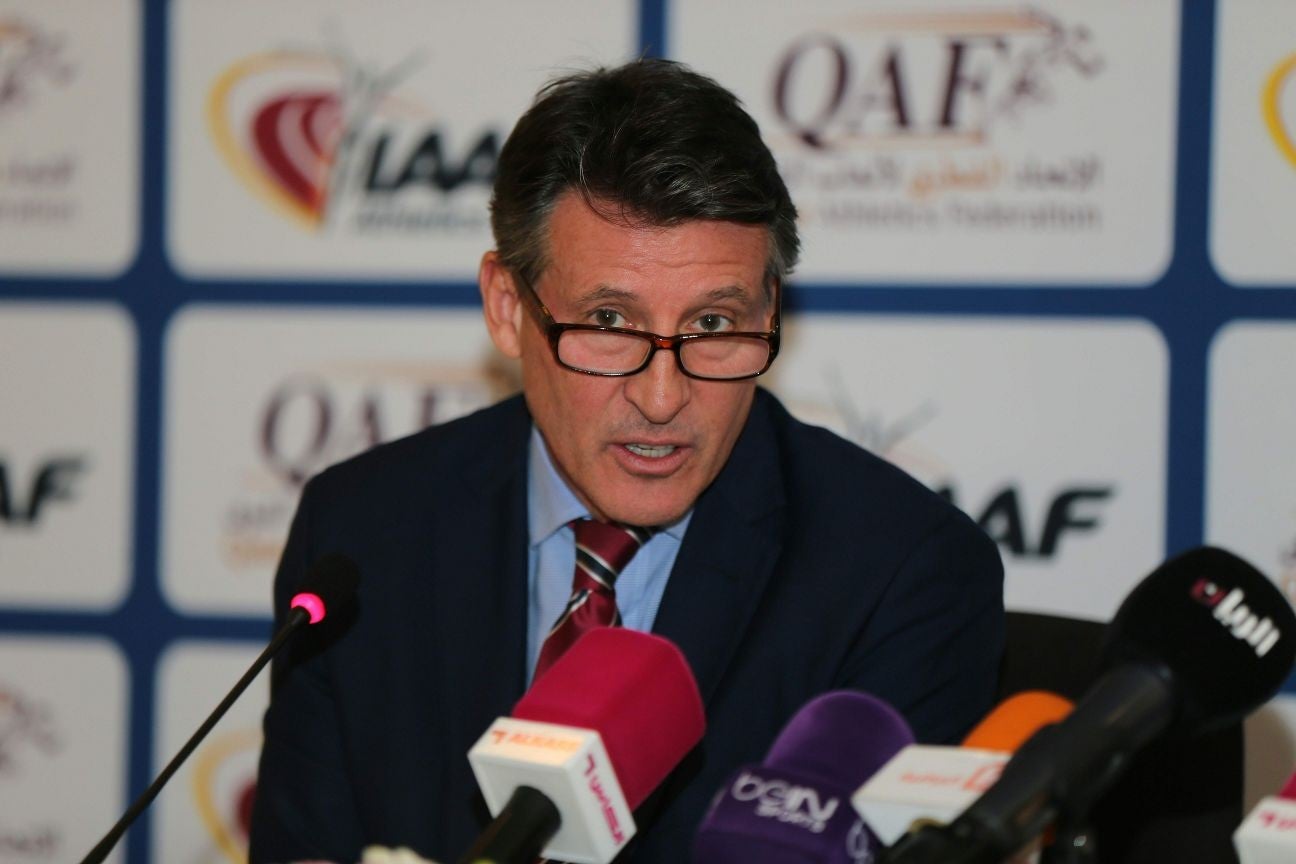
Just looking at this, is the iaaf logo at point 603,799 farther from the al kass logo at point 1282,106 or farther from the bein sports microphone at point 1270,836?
the al kass logo at point 1282,106

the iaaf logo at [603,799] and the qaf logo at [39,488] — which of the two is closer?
the iaaf logo at [603,799]

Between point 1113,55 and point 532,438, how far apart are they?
48.9 inches

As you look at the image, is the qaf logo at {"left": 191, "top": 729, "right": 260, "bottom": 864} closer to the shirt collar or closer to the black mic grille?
the shirt collar

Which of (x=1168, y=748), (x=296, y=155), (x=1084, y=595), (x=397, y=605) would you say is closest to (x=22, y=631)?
(x=296, y=155)

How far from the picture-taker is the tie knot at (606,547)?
2031mm

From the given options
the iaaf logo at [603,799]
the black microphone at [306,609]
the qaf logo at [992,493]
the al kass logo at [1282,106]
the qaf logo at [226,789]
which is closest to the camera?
the iaaf logo at [603,799]

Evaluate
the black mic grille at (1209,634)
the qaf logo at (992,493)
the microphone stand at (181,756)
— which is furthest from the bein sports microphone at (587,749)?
the qaf logo at (992,493)

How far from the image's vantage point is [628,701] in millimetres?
1310

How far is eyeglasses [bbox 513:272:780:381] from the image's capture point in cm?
183

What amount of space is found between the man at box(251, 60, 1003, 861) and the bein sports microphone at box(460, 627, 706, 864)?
0.51m

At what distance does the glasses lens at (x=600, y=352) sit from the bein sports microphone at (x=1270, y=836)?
0.96m

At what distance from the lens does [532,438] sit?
223 centimetres

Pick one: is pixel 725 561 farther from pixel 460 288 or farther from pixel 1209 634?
pixel 460 288

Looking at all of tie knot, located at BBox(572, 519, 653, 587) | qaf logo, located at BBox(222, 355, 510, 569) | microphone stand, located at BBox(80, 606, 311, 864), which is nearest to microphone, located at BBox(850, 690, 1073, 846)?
microphone stand, located at BBox(80, 606, 311, 864)
